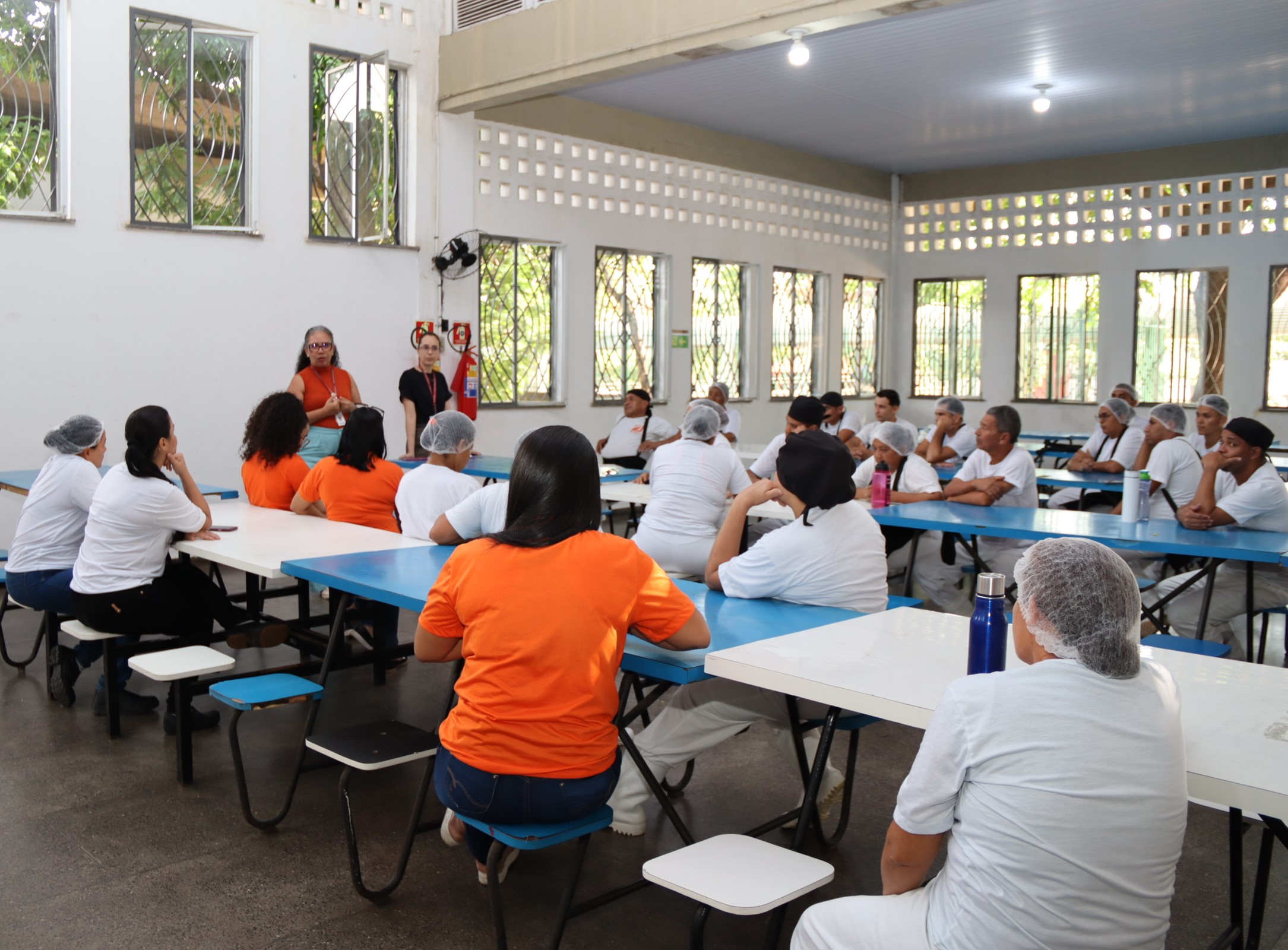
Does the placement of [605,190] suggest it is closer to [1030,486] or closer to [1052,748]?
[1030,486]

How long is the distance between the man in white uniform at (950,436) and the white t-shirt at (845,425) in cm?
53

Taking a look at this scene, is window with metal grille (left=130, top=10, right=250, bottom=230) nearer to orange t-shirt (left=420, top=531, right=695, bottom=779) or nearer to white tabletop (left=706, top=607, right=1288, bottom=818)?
orange t-shirt (left=420, top=531, right=695, bottom=779)

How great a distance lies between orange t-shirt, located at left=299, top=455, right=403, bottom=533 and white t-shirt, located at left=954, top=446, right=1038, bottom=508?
125 inches

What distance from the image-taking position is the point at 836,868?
3.31 meters

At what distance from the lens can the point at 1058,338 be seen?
527 inches

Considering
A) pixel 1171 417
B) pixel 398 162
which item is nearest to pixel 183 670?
pixel 1171 417

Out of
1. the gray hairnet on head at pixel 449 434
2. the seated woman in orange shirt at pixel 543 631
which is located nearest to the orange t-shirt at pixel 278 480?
the gray hairnet on head at pixel 449 434

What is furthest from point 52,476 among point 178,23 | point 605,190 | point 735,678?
point 605,190

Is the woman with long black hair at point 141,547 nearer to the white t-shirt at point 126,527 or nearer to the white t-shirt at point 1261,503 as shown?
the white t-shirt at point 126,527

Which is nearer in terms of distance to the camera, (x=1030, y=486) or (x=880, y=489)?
(x=880, y=489)

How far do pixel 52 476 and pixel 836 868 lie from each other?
3.62m

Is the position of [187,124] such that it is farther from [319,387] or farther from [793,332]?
[793,332]

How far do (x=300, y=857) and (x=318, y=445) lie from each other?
413 centimetres

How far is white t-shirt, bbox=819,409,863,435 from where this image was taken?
27.3 feet
